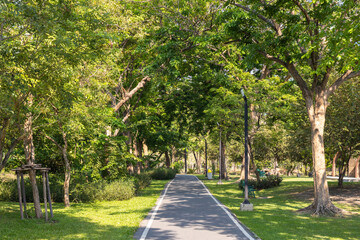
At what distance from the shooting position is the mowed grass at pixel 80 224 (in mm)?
10719

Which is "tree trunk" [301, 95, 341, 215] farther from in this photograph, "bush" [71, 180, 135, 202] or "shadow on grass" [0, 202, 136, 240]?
"bush" [71, 180, 135, 202]

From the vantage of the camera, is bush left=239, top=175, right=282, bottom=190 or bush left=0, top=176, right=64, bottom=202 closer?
bush left=0, top=176, right=64, bottom=202

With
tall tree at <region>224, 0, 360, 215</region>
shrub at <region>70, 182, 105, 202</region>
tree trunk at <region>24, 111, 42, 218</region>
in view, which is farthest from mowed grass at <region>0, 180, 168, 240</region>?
tall tree at <region>224, 0, 360, 215</region>

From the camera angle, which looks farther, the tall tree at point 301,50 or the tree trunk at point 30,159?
the tall tree at point 301,50

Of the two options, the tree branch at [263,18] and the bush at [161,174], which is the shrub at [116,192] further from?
the bush at [161,174]

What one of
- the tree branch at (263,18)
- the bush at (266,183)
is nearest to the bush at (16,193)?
the tree branch at (263,18)

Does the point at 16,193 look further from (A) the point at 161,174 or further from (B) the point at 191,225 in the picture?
(A) the point at 161,174

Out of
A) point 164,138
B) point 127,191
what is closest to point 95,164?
point 127,191

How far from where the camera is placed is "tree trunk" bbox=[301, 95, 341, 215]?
15.6 m

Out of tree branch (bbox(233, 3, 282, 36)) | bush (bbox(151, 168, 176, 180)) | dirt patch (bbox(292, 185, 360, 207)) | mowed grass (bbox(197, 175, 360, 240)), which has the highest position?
tree branch (bbox(233, 3, 282, 36))

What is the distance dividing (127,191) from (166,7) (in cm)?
1057

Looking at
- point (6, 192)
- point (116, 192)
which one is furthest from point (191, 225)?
point (6, 192)

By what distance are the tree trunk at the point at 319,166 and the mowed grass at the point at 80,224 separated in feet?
24.5

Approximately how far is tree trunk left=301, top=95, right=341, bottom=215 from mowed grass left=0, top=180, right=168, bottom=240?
746cm
